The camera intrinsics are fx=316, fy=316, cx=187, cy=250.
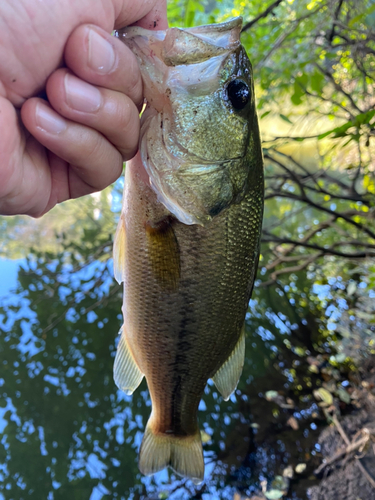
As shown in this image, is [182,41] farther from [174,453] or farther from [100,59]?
[174,453]

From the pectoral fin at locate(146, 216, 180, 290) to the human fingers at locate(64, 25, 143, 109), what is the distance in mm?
509

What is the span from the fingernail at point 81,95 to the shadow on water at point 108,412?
9.29 ft

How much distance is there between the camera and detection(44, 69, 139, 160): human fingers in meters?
0.86

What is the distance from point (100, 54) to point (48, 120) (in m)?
0.23

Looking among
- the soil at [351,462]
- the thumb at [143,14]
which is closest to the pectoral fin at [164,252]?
the thumb at [143,14]

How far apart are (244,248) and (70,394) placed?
11.3 ft

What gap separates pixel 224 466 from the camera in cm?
313

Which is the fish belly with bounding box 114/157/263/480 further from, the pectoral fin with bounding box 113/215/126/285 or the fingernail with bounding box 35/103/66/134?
the fingernail with bounding box 35/103/66/134

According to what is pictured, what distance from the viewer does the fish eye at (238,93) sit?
1.13m

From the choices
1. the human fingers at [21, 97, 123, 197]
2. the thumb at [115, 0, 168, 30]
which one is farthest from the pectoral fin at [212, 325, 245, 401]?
the thumb at [115, 0, 168, 30]

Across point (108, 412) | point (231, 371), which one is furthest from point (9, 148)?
point (108, 412)

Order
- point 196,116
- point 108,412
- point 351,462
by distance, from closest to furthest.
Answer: point 196,116
point 351,462
point 108,412

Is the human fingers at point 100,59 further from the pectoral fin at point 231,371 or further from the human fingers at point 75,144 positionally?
the pectoral fin at point 231,371

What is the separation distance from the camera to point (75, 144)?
940 mm
